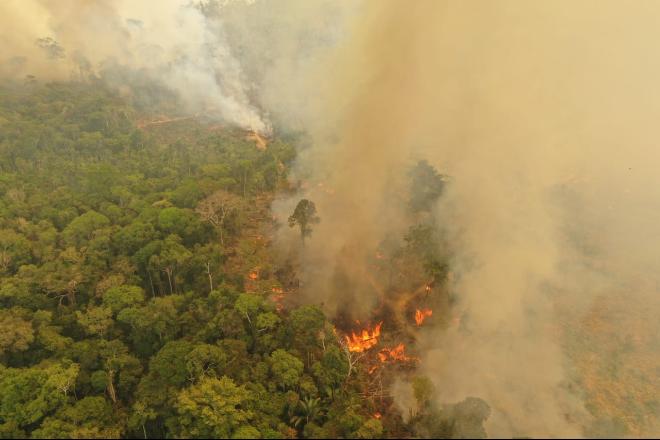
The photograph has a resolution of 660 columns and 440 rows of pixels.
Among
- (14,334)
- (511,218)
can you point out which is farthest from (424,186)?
(14,334)

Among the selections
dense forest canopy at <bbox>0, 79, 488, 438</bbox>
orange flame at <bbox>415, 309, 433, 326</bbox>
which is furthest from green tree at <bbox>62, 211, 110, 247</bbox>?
orange flame at <bbox>415, 309, 433, 326</bbox>

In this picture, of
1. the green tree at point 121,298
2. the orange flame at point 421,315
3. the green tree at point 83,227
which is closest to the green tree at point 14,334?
the green tree at point 121,298

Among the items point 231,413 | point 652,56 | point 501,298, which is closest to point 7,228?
point 231,413

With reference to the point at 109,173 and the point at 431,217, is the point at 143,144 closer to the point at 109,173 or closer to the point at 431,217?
the point at 109,173

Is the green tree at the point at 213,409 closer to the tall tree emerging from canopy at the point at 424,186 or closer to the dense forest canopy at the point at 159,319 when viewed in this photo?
the dense forest canopy at the point at 159,319

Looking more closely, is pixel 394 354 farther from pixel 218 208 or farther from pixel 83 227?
pixel 83 227

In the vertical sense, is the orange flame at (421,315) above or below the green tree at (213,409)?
above

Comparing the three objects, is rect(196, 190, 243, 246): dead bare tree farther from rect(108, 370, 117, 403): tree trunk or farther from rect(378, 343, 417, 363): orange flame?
rect(378, 343, 417, 363): orange flame
